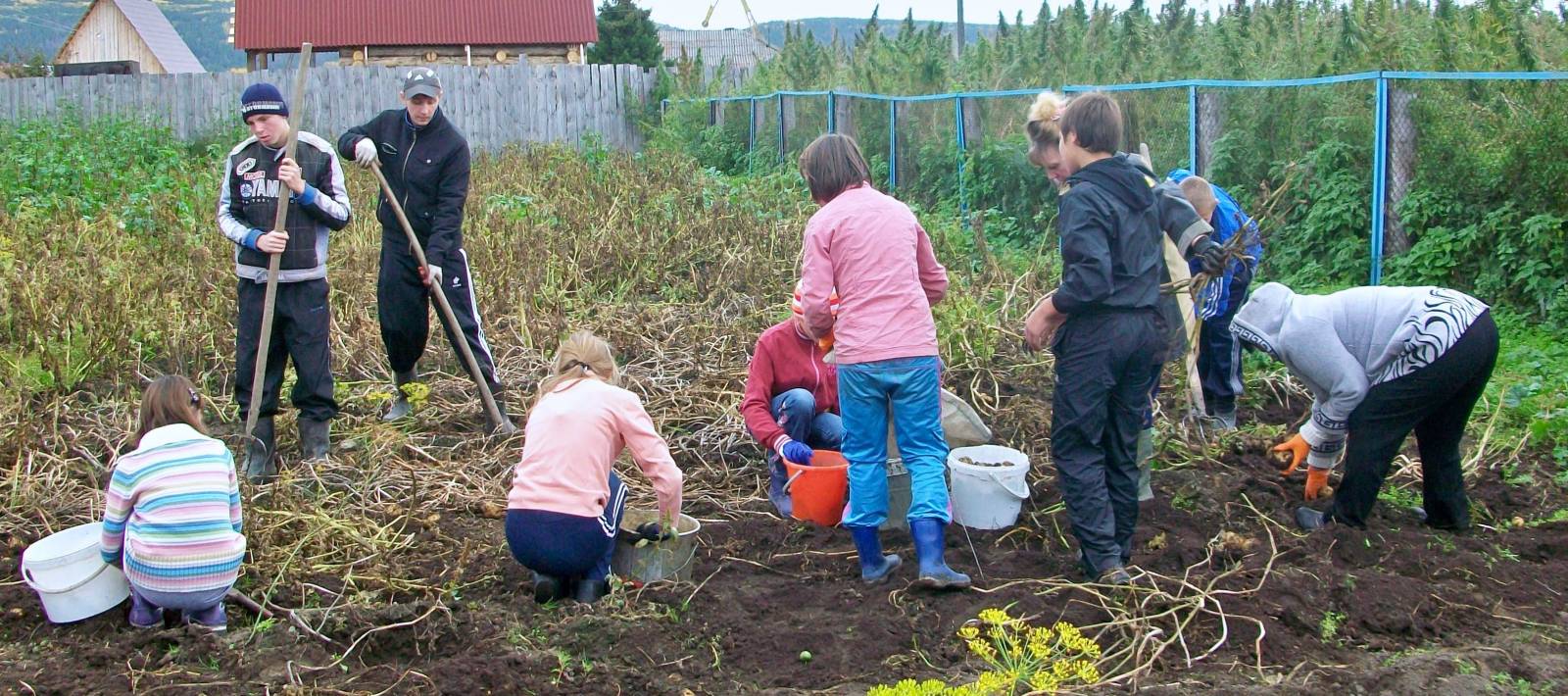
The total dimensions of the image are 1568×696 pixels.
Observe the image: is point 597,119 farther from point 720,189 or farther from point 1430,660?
point 1430,660

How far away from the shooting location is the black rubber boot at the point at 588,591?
4.49 meters

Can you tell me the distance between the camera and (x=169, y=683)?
12.7 feet

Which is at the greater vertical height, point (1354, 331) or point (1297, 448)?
point (1354, 331)

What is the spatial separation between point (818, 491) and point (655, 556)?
0.85m

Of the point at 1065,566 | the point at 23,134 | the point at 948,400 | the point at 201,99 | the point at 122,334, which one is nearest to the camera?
the point at 1065,566

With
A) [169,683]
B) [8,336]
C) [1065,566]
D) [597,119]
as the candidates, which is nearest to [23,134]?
[597,119]

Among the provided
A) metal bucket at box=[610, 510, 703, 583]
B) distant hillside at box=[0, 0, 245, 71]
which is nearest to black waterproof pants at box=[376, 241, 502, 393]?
metal bucket at box=[610, 510, 703, 583]

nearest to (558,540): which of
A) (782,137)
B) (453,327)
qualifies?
(453,327)

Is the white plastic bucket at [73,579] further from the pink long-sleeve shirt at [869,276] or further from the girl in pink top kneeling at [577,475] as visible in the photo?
the pink long-sleeve shirt at [869,276]

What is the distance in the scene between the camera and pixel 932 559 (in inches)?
176

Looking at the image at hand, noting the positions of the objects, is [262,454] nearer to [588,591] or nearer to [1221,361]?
[588,591]

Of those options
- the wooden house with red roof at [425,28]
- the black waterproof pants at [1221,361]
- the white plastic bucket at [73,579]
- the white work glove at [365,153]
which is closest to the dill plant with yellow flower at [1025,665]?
the white plastic bucket at [73,579]

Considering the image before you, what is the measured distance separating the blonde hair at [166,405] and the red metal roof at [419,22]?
24.3 m

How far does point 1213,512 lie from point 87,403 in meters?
5.68
